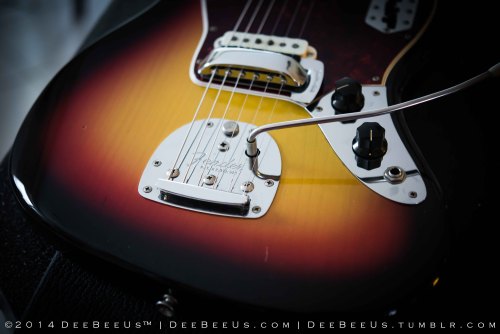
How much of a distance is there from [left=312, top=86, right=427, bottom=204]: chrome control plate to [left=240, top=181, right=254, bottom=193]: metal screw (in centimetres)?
12

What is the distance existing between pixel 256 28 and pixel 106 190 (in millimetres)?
402

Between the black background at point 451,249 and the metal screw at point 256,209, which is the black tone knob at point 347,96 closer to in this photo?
the black background at point 451,249

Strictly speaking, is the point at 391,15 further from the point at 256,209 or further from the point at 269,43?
the point at 256,209

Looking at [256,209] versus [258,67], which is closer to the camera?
[256,209]

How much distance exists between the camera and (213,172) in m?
0.65

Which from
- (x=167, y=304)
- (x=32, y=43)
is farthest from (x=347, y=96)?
(x=32, y=43)

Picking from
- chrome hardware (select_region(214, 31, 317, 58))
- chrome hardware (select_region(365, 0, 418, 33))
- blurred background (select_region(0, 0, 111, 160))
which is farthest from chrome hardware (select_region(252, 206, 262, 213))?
blurred background (select_region(0, 0, 111, 160))

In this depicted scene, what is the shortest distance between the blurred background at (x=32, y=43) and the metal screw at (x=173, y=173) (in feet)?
1.81

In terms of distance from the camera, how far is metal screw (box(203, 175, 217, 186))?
0.63 m

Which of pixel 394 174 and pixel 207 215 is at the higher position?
pixel 394 174

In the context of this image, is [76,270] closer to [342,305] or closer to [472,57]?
[342,305]

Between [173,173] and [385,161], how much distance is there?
0.27 m

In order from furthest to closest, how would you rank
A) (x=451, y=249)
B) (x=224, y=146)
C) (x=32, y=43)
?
(x=32, y=43) < (x=224, y=146) < (x=451, y=249)

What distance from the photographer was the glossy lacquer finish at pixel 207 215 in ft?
1.81
